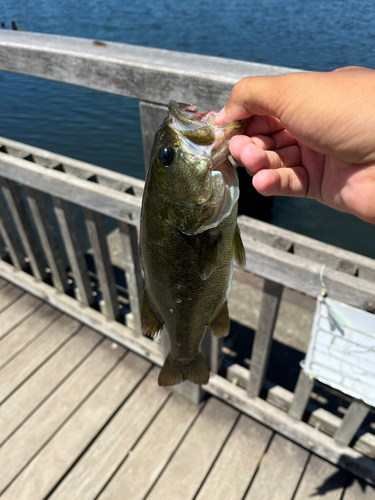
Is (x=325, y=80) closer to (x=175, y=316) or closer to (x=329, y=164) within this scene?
(x=329, y=164)

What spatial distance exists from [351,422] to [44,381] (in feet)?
7.74

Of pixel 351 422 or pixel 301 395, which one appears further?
pixel 301 395

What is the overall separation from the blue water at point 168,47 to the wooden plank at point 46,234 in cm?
566

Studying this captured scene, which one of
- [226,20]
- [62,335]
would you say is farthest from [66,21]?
[62,335]

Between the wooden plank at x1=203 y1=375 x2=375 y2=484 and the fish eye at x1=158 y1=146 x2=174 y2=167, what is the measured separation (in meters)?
2.10

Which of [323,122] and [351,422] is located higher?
[323,122]

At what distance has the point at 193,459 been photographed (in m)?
2.71

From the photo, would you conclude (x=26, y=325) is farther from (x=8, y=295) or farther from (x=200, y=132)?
(x=200, y=132)

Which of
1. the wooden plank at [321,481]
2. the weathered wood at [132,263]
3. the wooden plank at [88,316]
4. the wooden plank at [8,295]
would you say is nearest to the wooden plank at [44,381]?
the wooden plank at [88,316]

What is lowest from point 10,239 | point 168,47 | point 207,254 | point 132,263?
point 168,47

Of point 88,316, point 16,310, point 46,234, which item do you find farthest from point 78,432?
point 46,234

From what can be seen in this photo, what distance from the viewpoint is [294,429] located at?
2670 mm

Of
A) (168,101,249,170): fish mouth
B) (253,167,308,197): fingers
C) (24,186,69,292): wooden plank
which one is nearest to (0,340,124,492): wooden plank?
(24,186,69,292): wooden plank

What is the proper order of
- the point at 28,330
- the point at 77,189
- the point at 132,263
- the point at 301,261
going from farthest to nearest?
the point at 28,330 → the point at 132,263 → the point at 77,189 → the point at 301,261
